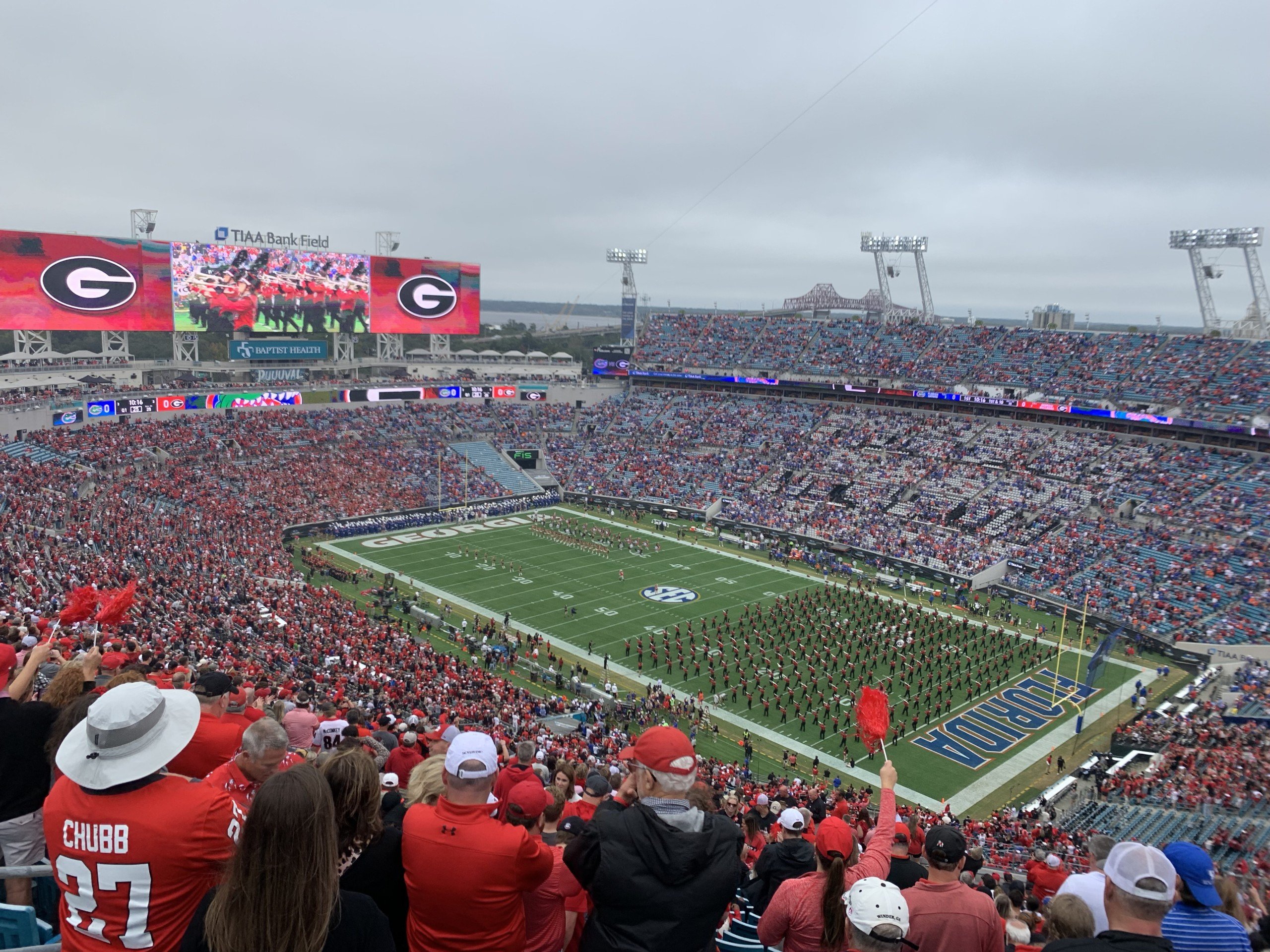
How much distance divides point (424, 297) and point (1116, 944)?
53.3 meters

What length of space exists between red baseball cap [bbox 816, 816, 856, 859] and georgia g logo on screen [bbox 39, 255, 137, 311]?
1813 inches

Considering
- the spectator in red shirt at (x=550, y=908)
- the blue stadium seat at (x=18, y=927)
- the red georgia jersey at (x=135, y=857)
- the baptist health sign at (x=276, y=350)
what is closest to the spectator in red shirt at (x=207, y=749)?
the blue stadium seat at (x=18, y=927)

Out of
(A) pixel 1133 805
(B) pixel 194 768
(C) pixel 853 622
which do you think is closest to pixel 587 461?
(C) pixel 853 622

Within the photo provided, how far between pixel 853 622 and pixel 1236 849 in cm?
1637

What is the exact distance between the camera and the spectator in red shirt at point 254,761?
379 centimetres

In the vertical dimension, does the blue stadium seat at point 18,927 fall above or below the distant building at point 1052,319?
below

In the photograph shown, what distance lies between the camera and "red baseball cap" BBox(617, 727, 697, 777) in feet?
10.8

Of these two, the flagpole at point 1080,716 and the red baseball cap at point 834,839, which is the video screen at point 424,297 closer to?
the flagpole at point 1080,716

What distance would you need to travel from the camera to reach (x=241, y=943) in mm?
2473

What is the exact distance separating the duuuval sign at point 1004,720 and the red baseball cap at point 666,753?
64.4 feet

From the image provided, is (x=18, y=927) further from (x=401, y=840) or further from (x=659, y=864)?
(x=659, y=864)

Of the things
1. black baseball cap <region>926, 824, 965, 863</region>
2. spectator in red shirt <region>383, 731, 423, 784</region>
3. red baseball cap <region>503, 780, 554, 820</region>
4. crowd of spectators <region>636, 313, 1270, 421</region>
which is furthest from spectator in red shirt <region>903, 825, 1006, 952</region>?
crowd of spectators <region>636, 313, 1270, 421</region>

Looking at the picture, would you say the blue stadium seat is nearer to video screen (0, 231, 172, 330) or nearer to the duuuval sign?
the duuuval sign

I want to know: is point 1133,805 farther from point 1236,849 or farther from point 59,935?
point 59,935
